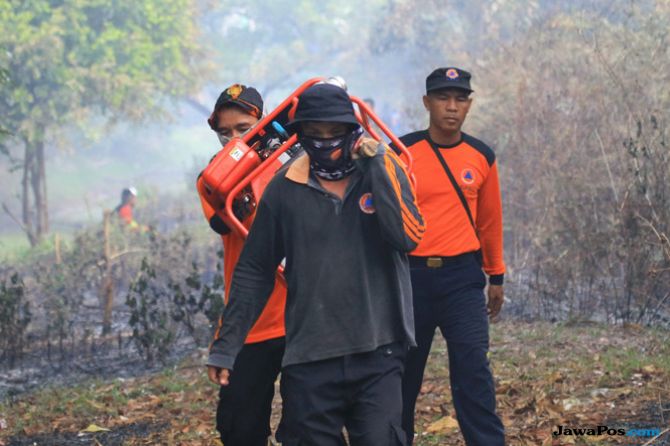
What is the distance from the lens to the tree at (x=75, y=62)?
22.1 m

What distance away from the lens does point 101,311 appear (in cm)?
1398

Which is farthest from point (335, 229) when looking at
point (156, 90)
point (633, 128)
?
point (156, 90)

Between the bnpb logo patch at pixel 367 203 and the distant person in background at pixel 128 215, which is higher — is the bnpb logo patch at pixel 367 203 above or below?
below

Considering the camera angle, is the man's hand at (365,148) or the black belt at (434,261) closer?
the man's hand at (365,148)

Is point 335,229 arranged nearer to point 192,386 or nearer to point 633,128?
point 192,386

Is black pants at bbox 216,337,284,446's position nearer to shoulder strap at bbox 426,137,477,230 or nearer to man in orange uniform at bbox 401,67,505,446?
man in orange uniform at bbox 401,67,505,446

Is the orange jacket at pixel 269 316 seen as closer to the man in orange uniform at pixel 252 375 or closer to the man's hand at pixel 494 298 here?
the man in orange uniform at pixel 252 375

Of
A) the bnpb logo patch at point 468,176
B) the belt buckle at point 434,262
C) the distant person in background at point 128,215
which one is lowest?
the belt buckle at point 434,262

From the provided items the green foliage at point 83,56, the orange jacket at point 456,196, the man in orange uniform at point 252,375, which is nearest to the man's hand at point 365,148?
the man in orange uniform at point 252,375

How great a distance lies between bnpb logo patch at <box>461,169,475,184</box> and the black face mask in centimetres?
150

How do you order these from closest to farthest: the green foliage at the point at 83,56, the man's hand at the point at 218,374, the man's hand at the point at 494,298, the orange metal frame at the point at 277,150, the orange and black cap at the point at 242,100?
the man's hand at the point at 218,374
the orange metal frame at the point at 277,150
the orange and black cap at the point at 242,100
the man's hand at the point at 494,298
the green foliage at the point at 83,56

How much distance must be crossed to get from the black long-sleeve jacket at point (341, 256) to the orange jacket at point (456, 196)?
1208 millimetres

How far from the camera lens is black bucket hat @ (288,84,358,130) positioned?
11.4ft

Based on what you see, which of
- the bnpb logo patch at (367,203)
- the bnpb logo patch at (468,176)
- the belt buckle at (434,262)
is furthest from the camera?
the bnpb logo patch at (468,176)
